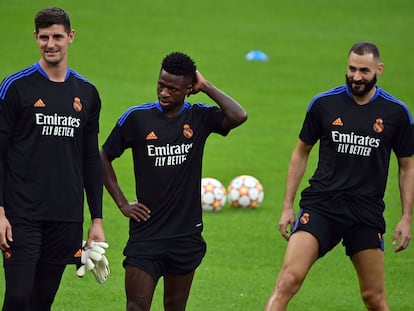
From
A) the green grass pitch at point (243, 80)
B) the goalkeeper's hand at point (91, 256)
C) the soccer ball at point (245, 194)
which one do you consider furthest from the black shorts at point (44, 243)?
the soccer ball at point (245, 194)

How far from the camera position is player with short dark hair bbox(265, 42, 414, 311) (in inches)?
382

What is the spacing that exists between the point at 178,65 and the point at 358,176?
6.18 feet

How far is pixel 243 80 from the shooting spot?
95.9 feet

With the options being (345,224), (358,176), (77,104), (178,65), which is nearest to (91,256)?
(77,104)

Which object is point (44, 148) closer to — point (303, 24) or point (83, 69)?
point (83, 69)

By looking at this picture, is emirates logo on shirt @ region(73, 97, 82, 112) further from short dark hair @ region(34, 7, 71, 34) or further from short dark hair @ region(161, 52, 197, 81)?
short dark hair @ region(161, 52, 197, 81)

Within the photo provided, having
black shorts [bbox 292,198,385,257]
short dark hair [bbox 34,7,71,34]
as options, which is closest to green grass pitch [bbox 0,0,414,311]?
black shorts [bbox 292,198,385,257]

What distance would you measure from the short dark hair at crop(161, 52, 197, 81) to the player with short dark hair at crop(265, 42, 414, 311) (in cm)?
130

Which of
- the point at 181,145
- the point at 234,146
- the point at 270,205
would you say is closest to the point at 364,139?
the point at 181,145

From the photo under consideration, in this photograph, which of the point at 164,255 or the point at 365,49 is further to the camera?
the point at 365,49

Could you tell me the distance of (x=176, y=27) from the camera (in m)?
35.1

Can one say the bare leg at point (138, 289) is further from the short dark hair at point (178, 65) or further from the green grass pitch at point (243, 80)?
the green grass pitch at point (243, 80)

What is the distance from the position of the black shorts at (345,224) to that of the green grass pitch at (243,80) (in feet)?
7.94

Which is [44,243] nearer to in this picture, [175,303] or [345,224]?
[175,303]
